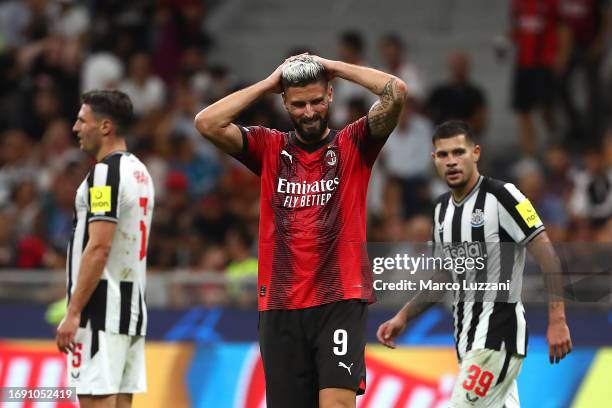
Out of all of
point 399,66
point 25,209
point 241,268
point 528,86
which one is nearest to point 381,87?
point 241,268

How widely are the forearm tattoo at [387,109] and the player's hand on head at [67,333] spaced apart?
2042 mm

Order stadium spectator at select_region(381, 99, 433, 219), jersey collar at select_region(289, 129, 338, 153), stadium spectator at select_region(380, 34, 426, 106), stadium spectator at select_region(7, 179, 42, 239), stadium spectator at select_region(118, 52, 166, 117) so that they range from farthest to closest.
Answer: stadium spectator at select_region(118, 52, 166, 117) < stadium spectator at select_region(380, 34, 426, 106) < stadium spectator at select_region(381, 99, 433, 219) < stadium spectator at select_region(7, 179, 42, 239) < jersey collar at select_region(289, 129, 338, 153)

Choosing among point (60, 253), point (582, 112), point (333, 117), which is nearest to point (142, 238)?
point (60, 253)

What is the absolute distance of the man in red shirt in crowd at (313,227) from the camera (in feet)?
20.2

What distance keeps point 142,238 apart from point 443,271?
1746 mm

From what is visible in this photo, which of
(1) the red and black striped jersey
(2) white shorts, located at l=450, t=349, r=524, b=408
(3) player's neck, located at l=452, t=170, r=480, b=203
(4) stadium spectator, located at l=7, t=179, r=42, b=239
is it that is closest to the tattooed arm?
(1) the red and black striped jersey

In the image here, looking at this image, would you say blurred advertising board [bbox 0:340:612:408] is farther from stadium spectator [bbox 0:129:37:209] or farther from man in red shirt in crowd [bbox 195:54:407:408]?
stadium spectator [bbox 0:129:37:209]

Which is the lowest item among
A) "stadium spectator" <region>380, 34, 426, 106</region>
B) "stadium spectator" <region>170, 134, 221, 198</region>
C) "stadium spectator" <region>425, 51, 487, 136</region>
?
"stadium spectator" <region>170, 134, 221, 198</region>

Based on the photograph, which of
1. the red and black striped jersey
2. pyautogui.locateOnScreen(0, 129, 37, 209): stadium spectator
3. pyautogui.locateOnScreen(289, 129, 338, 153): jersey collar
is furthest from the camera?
pyautogui.locateOnScreen(0, 129, 37, 209): stadium spectator

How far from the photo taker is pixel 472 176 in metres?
7.30

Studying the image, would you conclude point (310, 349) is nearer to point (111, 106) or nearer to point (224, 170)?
point (111, 106)

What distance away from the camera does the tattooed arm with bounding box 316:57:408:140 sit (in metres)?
6.14

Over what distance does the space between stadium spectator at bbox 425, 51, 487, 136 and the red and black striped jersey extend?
7513mm

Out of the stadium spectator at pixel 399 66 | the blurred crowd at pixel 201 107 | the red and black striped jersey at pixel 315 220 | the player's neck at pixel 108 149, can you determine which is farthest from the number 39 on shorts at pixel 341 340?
the stadium spectator at pixel 399 66
